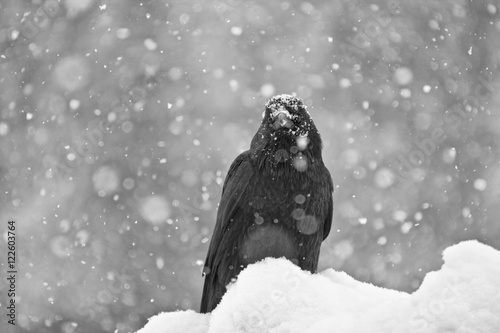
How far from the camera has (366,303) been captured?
4.92 ft

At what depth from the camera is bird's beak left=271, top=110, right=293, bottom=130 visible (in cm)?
310

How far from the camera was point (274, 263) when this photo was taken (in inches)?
70.6

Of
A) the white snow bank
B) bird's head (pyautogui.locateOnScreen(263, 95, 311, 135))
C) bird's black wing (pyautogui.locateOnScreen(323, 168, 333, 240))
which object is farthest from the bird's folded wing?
the white snow bank

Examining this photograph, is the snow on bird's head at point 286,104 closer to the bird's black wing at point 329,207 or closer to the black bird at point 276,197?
the black bird at point 276,197

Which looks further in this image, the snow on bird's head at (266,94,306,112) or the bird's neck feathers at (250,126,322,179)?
the snow on bird's head at (266,94,306,112)

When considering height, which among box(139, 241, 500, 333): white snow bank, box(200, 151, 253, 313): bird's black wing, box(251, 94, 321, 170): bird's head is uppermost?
box(251, 94, 321, 170): bird's head

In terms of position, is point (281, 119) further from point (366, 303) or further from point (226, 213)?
point (366, 303)

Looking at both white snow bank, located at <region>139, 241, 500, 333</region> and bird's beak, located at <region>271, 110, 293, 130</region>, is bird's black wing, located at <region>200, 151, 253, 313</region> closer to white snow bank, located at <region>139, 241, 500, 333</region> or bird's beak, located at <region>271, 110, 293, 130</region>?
bird's beak, located at <region>271, 110, 293, 130</region>

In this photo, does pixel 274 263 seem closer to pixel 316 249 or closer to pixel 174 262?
pixel 316 249

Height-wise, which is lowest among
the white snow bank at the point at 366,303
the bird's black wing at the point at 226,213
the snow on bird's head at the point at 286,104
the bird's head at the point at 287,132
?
the white snow bank at the point at 366,303

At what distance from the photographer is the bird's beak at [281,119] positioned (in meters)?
3.10

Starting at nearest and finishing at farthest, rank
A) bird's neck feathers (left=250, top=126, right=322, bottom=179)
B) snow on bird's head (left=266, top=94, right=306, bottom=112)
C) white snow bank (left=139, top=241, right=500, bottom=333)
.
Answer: white snow bank (left=139, top=241, right=500, bottom=333) → bird's neck feathers (left=250, top=126, right=322, bottom=179) → snow on bird's head (left=266, top=94, right=306, bottom=112)

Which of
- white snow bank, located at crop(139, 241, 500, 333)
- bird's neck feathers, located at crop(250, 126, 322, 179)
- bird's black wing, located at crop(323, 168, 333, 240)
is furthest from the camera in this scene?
bird's black wing, located at crop(323, 168, 333, 240)

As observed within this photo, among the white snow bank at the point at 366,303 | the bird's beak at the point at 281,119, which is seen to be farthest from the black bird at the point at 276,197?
the white snow bank at the point at 366,303
